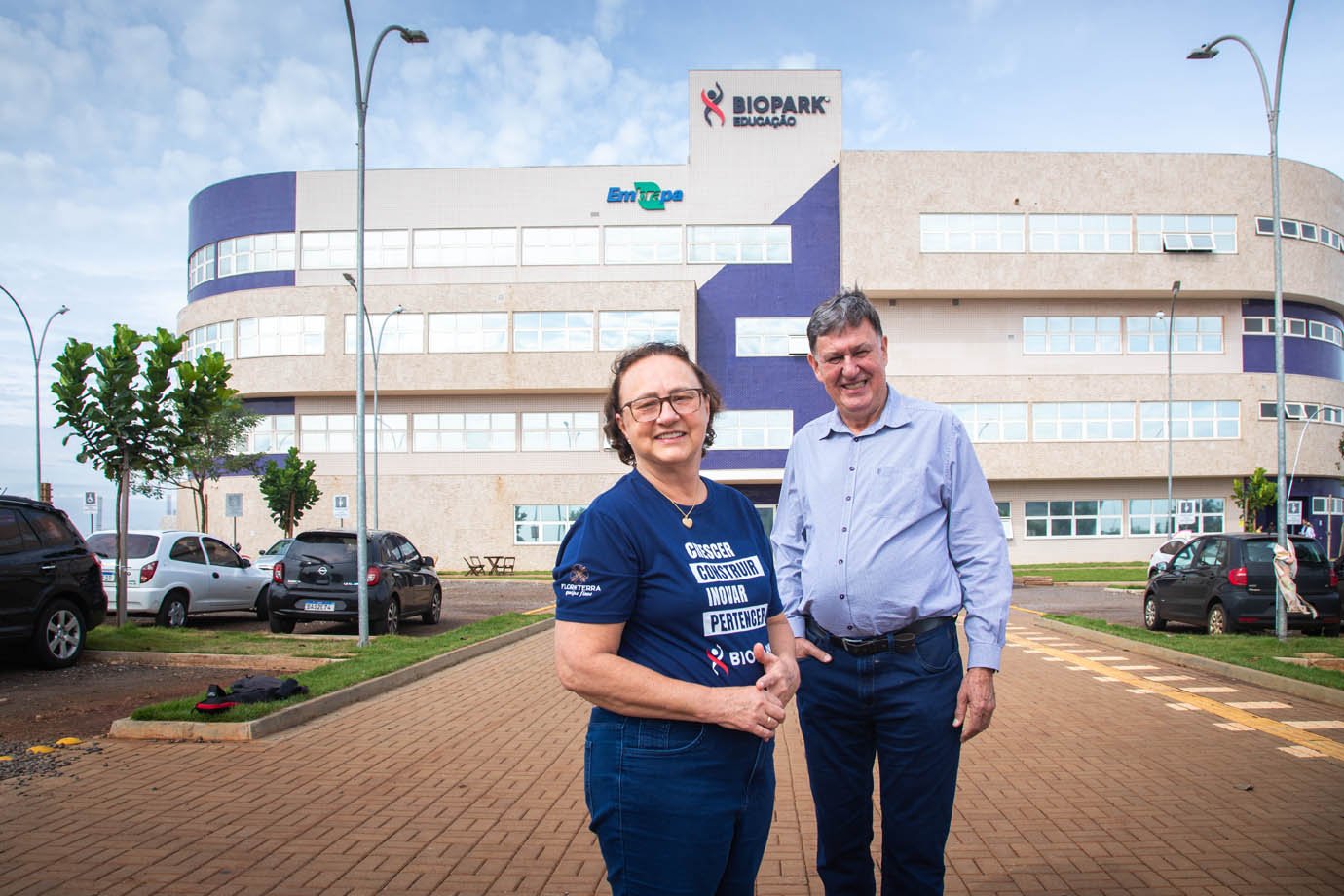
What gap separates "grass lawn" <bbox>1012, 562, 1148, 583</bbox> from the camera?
33341 mm

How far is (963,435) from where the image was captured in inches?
136

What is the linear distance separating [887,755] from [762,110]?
145 ft

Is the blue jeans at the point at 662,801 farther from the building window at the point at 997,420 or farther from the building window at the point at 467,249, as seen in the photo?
the building window at the point at 467,249

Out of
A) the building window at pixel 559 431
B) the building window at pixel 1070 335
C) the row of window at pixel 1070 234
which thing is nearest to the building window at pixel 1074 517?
the building window at pixel 1070 335

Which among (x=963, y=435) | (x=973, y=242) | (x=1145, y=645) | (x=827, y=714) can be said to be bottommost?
(x=1145, y=645)

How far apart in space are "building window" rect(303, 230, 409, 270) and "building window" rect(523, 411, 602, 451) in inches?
362

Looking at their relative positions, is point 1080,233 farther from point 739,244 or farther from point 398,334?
point 398,334

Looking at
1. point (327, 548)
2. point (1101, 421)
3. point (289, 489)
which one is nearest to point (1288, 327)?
point (1101, 421)

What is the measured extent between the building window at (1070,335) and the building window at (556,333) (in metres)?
19.2

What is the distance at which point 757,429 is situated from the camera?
1709 inches

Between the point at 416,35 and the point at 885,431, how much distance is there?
13.4 meters

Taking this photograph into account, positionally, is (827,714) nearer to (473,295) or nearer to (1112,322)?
(473,295)

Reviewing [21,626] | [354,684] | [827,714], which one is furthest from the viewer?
[21,626]

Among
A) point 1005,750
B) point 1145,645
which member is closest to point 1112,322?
point 1145,645
